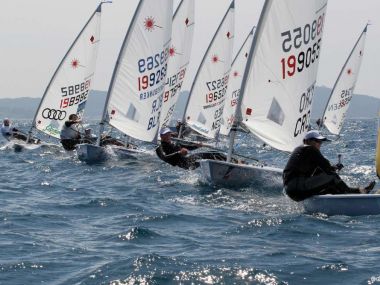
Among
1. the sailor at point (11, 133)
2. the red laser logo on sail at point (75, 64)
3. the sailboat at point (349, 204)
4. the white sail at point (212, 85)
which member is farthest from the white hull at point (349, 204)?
the sailor at point (11, 133)

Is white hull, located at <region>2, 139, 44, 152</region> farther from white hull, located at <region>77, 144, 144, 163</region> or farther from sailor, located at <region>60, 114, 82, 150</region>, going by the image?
white hull, located at <region>77, 144, 144, 163</region>

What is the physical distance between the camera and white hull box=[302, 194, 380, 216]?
10.1m

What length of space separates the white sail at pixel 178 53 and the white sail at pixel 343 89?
37.7 feet

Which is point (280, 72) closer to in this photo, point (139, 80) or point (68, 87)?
point (139, 80)

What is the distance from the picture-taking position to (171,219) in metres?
9.97

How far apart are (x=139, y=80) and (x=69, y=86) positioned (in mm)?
5476

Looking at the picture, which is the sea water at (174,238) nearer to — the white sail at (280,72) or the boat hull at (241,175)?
the boat hull at (241,175)

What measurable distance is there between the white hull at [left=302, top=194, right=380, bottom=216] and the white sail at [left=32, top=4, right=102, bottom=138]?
15308mm

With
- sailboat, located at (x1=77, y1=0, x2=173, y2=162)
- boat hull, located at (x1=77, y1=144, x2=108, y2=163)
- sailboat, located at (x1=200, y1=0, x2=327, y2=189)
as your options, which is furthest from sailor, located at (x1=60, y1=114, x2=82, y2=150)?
sailboat, located at (x1=200, y1=0, x2=327, y2=189)

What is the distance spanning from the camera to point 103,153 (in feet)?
61.6

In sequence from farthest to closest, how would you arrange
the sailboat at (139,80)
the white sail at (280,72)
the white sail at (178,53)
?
1. the white sail at (178,53)
2. the sailboat at (139,80)
3. the white sail at (280,72)

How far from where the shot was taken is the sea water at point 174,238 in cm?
690

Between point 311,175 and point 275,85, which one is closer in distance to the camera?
point 311,175

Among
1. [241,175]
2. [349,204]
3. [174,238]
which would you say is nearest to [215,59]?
[241,175]
